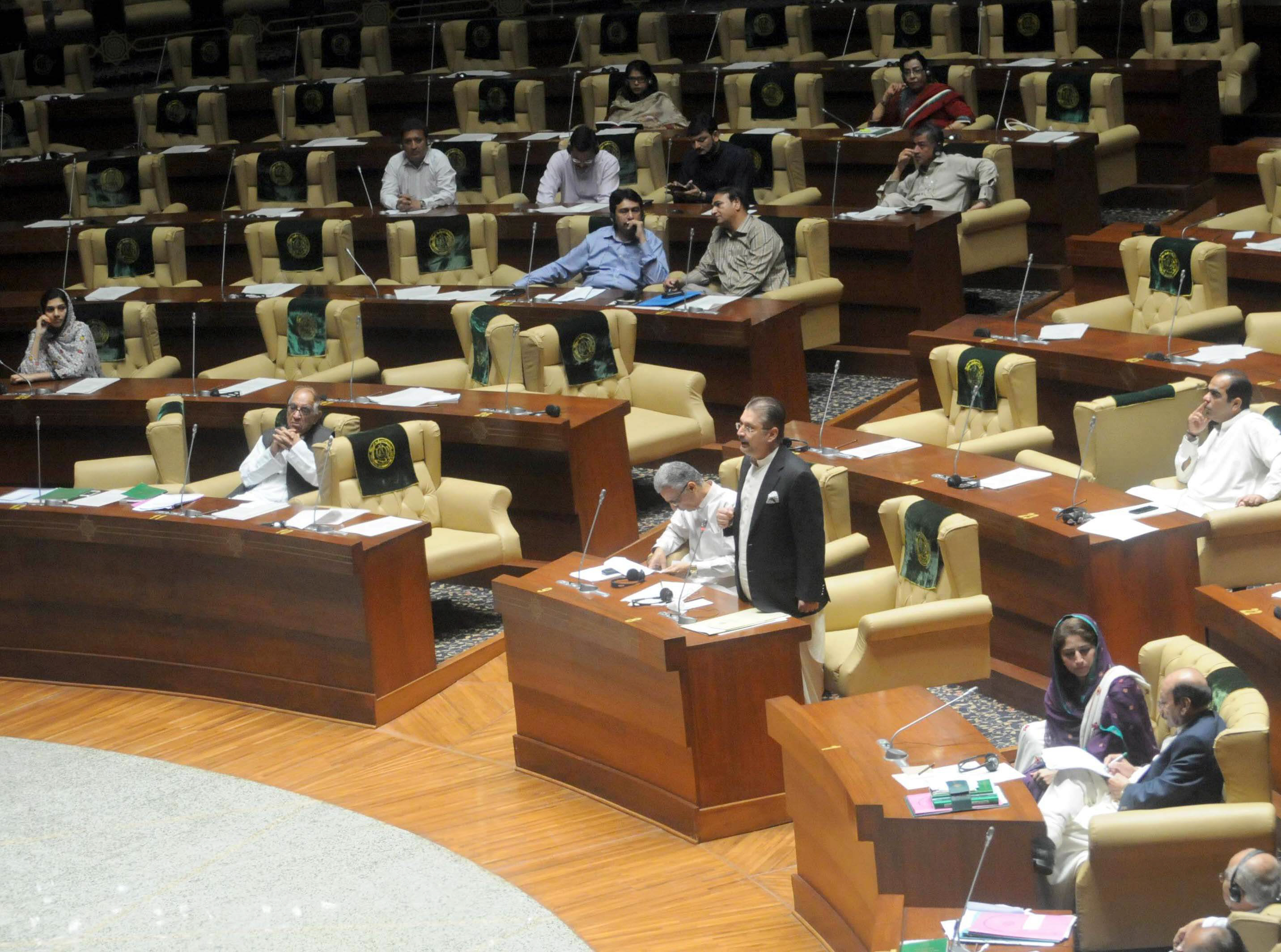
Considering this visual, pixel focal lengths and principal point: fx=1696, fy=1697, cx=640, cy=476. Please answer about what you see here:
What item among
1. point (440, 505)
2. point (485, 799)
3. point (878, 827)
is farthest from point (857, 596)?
point (440, 505)

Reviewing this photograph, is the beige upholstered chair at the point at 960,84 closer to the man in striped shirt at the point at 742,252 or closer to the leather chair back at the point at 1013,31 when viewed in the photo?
the leather chair back at the point at 1013,31

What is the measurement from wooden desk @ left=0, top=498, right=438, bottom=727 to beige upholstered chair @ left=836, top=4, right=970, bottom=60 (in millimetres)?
6137

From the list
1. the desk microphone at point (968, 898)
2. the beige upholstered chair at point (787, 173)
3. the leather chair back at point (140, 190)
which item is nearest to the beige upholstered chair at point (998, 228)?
the beige upholstered chair at point (787, 173)

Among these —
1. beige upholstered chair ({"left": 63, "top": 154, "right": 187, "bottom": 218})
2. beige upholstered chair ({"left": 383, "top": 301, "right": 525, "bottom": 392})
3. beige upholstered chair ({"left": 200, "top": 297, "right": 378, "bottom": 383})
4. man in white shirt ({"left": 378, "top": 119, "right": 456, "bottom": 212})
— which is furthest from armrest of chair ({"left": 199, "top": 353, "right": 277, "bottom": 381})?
beige upholstered chair ({"left": 63, "top": 154, "right": 187, "bottom": 218})

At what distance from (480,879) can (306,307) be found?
14.0 ft

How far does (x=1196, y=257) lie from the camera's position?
7434mm

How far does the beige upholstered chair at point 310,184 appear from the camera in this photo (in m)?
10.6

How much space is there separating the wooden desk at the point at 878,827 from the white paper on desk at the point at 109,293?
5866 millimetres

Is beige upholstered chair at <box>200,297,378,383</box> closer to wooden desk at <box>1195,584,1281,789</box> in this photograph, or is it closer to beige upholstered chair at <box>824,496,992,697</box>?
beige upholstered chair at <box>824,496,992,697</box>

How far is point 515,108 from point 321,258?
222cm

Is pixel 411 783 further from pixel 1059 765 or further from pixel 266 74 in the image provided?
pixel 266 74

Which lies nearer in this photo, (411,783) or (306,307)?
(411,783)

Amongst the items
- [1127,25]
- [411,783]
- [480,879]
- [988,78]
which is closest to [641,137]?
[988,78]

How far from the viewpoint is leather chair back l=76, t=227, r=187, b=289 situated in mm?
9914
